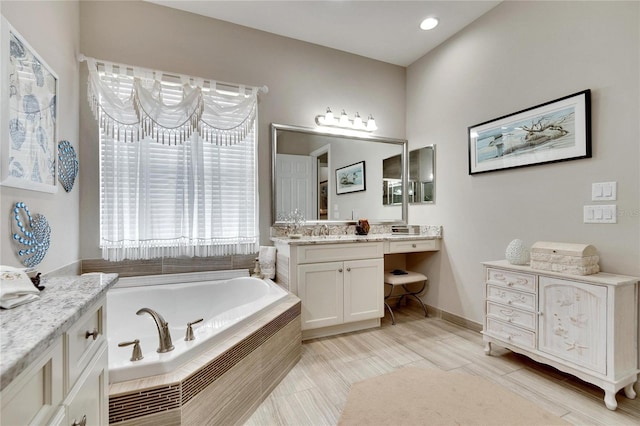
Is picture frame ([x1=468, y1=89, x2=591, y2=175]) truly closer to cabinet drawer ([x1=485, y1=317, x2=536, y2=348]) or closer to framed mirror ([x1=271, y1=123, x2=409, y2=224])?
framed mirror ([x1=271, y1=123, x2=409, y2=224])

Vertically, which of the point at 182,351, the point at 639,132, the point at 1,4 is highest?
the point at 1,4

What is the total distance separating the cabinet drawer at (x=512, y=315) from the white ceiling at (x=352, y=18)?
251 cm

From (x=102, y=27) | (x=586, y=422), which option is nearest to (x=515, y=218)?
(x=586, y=422)

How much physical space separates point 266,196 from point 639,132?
8.76 ft

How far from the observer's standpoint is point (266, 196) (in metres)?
2.81

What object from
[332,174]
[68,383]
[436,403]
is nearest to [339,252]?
[332,174]

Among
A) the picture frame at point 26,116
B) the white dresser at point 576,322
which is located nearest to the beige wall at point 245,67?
the picture frame at point 26,116

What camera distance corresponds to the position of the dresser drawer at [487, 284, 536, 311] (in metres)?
1.96

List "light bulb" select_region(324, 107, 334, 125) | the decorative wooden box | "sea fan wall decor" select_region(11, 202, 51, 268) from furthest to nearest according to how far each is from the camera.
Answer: "light bulb" select_region(324, 107, 334, 125) < the decorative wooden box < "sea fan wall decor" select_region(11, 202, 51, 268)

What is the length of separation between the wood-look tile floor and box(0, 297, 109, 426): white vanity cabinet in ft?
2.91

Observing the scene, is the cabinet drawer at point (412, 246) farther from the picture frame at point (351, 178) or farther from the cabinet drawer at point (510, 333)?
the cabinet drawer at point (510, 333)

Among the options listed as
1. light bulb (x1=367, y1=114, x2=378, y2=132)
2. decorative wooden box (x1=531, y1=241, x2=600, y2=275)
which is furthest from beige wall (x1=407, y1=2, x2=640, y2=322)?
light bulb (x1=367, y1=114, x2=378, y2=132)

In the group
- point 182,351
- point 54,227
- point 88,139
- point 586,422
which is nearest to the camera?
point 182,351

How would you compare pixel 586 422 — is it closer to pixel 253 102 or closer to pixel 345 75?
pixel 253 102
